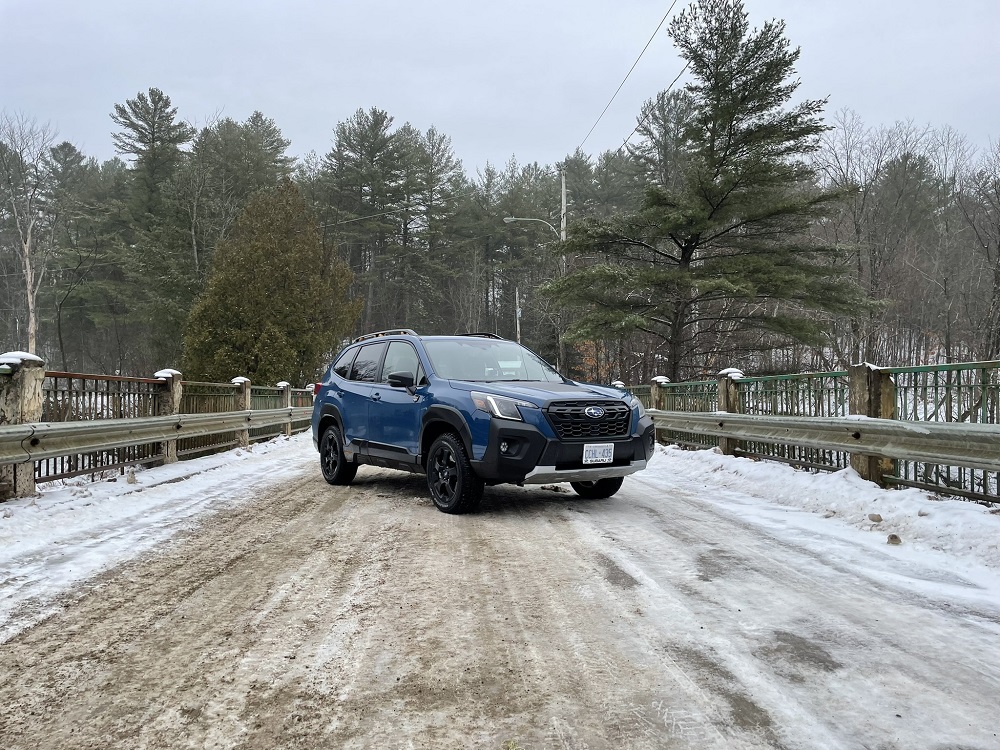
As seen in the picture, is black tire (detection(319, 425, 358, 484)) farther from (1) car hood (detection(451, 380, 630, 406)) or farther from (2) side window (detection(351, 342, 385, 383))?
(1) car hood (detection(451, 380, 630, 406))

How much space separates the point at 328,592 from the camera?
3736 mm

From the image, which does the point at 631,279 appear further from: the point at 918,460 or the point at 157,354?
the point at 157,354

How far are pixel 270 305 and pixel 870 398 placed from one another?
21132mm

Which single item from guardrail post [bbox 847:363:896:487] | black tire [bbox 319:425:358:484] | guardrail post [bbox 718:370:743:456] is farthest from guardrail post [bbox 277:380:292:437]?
guardrail post [bbox 847:363:896:487]

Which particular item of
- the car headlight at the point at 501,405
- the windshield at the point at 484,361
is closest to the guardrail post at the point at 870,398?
the windshield at the point at 484,361

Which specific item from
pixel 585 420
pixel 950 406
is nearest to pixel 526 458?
pixel 585 420

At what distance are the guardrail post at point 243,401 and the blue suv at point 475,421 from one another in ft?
19.7

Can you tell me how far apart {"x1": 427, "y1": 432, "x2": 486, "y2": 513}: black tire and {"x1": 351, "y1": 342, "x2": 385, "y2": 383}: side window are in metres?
1.83

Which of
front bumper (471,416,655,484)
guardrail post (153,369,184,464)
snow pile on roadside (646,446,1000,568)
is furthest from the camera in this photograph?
guardrail post (153,369,184,464)

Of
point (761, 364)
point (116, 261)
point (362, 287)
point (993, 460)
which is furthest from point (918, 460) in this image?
point (362, 287)

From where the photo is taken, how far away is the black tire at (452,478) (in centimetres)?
597

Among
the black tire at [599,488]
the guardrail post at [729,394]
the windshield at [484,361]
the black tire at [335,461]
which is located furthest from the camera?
the guardrail post at [729,394]

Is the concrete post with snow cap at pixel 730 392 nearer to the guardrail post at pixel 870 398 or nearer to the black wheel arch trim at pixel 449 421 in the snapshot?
the guardrail post at pixel 870 398

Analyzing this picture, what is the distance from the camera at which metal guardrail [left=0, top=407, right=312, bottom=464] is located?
599 centimetres
